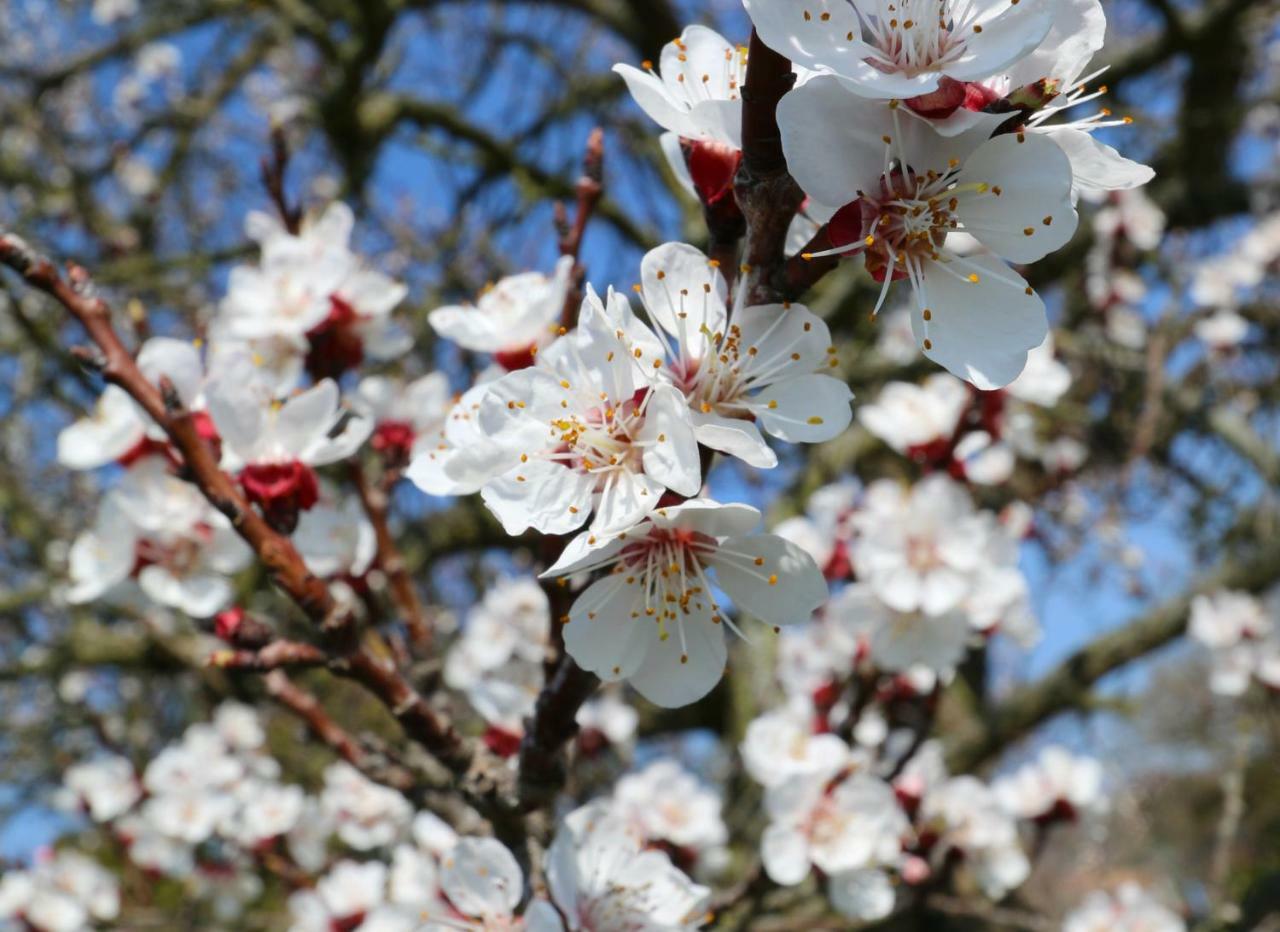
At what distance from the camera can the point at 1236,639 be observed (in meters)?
3.38

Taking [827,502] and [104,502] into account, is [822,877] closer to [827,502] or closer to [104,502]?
[827,502]

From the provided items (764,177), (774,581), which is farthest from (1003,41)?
(774,581)

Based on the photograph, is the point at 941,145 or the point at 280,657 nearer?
the point at 941,145

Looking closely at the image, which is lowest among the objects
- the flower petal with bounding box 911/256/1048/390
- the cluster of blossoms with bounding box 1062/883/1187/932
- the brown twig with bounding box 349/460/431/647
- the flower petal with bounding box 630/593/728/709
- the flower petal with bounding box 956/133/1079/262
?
the cluster of blossoms with bounding box 1062/883/1187/932

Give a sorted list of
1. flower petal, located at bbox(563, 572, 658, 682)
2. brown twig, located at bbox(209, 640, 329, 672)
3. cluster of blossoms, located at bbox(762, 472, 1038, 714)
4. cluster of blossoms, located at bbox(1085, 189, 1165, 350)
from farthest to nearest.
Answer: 1. cluster of blossoms, located at bbox(1085, 189, 1165, 350)
2. cluster of blossoms, located at bbox(762, 472, 1038, 714)
3. brown twig, located at bbox(209, 640, 329, 672)
4. flower petal, located at bbox(563, 572, 658, 682)

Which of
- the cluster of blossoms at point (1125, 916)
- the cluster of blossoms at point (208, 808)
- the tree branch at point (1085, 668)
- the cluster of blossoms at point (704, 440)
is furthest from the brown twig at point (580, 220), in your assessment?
the tree branch at point (1085, 668)

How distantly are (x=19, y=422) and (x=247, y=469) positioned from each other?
397 centimetres

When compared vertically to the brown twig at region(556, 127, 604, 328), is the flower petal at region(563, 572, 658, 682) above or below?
below

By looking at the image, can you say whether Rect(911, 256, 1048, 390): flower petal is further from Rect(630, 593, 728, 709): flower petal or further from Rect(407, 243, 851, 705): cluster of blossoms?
Rect(630, 593, 728, 709): flower petal

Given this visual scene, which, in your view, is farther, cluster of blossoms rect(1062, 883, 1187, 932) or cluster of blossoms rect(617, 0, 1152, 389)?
cluster of blossoms rect(1062, 883, 1187, 932)

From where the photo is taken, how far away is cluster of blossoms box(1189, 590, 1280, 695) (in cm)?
329

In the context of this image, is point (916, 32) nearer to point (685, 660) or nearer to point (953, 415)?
point (685, 660)

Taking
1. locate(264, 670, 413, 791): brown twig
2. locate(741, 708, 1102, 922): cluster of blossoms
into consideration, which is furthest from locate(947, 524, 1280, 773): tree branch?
locate(264, 670, 413, 791): brown twig

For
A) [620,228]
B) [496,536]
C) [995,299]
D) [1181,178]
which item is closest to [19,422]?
[496,536]
